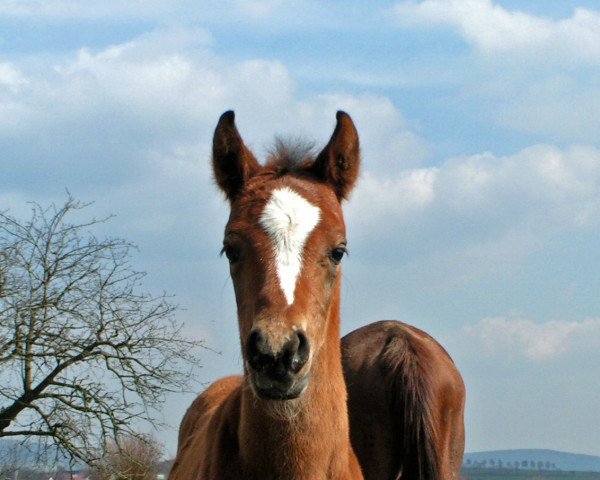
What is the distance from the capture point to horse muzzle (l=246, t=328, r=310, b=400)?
4465mm

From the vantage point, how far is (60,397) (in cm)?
1931

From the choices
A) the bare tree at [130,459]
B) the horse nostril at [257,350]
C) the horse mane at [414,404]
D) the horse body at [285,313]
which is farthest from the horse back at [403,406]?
the bare tree at [130,459]

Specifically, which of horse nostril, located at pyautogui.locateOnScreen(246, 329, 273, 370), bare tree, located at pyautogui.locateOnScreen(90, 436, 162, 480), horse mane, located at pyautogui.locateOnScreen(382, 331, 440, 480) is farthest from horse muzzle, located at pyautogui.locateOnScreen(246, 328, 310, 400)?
bare tree, located at pyautogui.locateOnScreen(90, 436, 162, 480)

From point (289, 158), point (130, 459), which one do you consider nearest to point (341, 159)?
point (289, 158)

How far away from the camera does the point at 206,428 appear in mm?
6371

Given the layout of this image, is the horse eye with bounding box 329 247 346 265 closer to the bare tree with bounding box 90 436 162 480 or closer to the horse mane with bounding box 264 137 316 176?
the horse mane with bounding box 264 137 316 176

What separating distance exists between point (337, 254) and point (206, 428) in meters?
1.79

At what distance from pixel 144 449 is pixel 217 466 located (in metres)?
14.4

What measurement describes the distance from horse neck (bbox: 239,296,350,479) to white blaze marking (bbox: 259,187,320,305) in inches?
20.0

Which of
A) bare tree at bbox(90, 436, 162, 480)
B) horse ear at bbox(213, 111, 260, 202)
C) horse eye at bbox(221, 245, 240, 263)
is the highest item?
horse ear at bbox(213, 111, 260, 202)

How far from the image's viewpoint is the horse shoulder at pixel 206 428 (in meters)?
5.51

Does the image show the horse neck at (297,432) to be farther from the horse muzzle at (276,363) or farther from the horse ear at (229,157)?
the horse ear at (229,157)

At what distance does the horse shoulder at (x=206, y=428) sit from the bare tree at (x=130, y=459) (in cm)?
1001

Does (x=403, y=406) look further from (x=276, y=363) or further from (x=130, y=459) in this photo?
(x=130, y=459)
